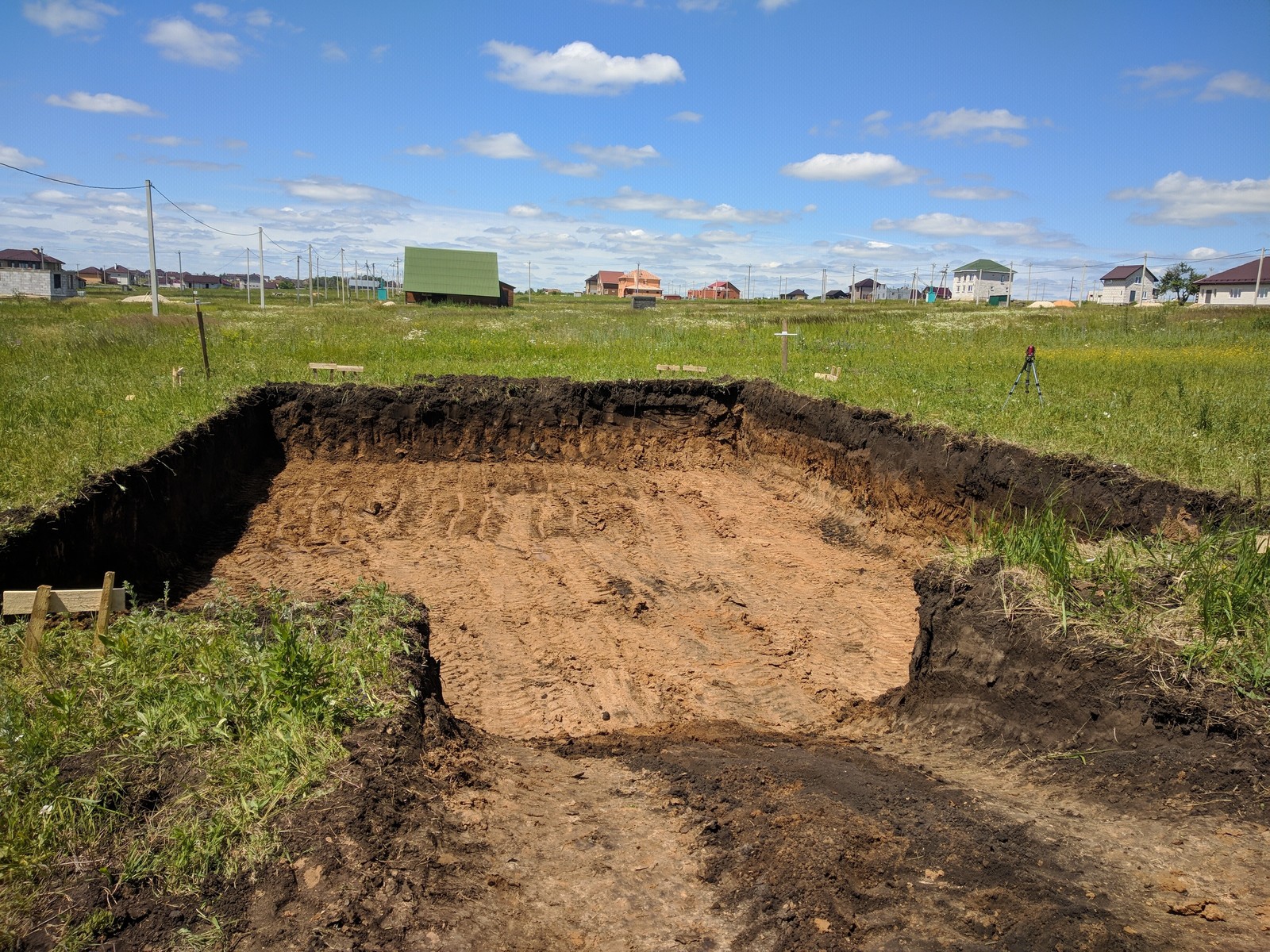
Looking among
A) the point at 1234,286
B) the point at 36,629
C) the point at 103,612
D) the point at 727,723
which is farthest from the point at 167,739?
the point at 1234,286

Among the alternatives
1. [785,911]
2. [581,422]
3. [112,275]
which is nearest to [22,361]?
[581,422]

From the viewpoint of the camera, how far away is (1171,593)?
5211 mm

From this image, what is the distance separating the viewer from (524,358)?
2030 cm

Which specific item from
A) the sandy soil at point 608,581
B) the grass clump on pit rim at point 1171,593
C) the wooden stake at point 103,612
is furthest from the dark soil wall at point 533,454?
the wooden stake at point 103,612

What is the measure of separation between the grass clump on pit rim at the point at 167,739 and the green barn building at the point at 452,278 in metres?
53.3

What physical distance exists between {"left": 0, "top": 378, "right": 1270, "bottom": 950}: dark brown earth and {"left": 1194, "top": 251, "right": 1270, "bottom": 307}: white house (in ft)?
201

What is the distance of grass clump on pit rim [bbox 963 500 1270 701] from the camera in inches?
182

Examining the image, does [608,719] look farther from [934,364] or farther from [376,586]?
[934,364]

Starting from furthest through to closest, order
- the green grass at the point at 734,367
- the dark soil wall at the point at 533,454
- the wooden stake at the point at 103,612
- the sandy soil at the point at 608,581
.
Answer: the green grass at the point at 734,367, the dark soil wall at the point at 533,454, the sandy soil at the point at 608,581, the wooden stake at the point at 103,612

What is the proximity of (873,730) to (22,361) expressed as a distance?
56.0ft

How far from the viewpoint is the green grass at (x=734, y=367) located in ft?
30.8

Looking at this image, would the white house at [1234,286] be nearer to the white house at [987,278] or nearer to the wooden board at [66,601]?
the white house at [987,278]

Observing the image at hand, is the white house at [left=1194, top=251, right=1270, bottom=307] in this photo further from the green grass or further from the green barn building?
the green barn building

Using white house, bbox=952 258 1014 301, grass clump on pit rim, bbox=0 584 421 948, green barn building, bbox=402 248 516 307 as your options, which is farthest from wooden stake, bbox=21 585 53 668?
white house, bbox=952 258 1014 301
